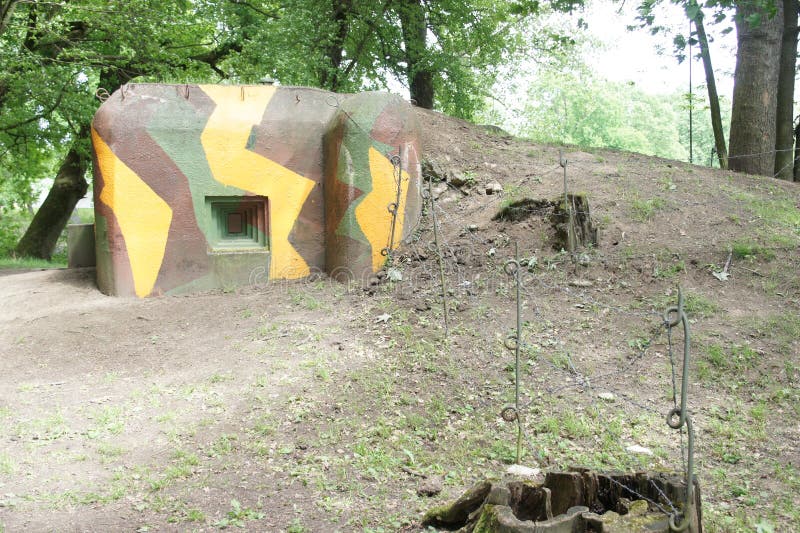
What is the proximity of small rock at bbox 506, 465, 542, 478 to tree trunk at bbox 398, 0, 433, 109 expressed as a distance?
977cm

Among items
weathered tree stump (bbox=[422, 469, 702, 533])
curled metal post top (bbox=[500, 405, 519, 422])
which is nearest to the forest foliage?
curled metal post top (bbox=[500, 405, 519, 422])

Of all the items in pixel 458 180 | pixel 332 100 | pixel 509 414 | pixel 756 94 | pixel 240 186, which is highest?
pixel 756 94

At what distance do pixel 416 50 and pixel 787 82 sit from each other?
6540 mm

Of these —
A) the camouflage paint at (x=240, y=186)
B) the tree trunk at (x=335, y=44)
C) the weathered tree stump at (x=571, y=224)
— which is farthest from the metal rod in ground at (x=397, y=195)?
the tree trunk at (x=335, y=44)

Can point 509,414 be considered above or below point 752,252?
below

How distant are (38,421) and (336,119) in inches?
189

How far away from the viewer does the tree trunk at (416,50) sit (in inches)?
526

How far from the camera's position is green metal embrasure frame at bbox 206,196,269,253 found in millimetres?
8578

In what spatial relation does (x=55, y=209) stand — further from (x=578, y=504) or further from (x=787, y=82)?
(x=578, y=504)

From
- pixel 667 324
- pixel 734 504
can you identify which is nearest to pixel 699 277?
pixel 734 504

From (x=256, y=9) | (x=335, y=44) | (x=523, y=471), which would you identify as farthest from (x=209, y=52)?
(x=523, y=471)

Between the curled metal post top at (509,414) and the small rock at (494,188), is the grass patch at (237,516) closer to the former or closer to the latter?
the curled metal post top at (509,414)

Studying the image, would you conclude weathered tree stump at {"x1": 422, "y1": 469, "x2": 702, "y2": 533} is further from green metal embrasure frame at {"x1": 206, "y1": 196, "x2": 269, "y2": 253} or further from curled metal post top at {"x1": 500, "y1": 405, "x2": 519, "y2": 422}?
green metal embrasure frame at {"x1": 206, "y1": 196, "x2": 269, "y2": 253}

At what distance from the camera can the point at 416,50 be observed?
534 inches
